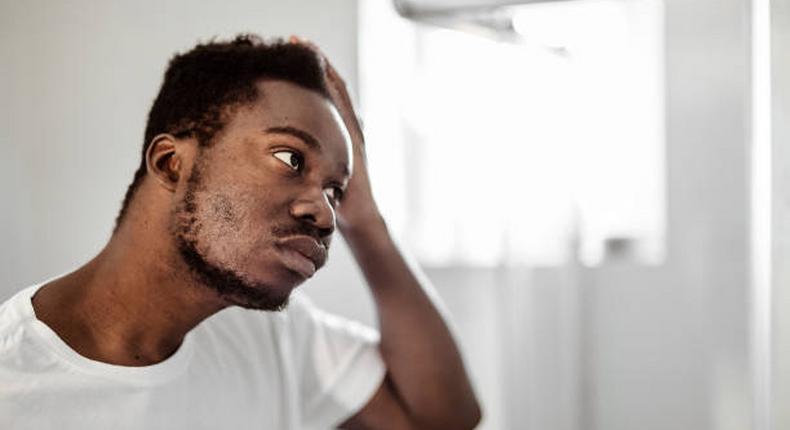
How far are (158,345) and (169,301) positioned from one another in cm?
3

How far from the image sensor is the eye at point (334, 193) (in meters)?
0.68

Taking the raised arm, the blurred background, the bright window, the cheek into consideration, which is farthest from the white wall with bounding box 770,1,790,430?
the cheek

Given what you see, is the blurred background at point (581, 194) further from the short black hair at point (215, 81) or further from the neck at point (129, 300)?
the neck at point (129, 300)

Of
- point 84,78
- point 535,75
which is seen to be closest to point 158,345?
point 84,78

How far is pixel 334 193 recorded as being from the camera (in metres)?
0.70

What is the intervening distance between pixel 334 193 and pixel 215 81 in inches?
4.4

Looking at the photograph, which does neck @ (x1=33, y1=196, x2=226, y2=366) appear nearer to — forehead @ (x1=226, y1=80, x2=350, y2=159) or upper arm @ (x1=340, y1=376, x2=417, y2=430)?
forehead @ (x1=226, y1=80, x2=350, y2=159)

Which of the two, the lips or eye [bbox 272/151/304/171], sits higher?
eye [bbox 272/151/304/171]

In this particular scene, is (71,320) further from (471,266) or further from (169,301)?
(471,266)

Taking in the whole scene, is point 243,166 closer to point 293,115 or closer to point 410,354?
point 293,115

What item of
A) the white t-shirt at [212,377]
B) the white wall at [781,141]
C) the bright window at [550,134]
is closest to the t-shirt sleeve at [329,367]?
the white t-shirt at [212,377]

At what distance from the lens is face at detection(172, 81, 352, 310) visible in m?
0.63

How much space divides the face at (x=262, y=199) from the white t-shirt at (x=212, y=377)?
2.6 inches

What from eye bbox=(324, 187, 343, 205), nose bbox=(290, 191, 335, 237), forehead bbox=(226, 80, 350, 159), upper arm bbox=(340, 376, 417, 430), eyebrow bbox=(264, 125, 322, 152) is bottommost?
upper arm bbox=(340, 376, 417, 430)
